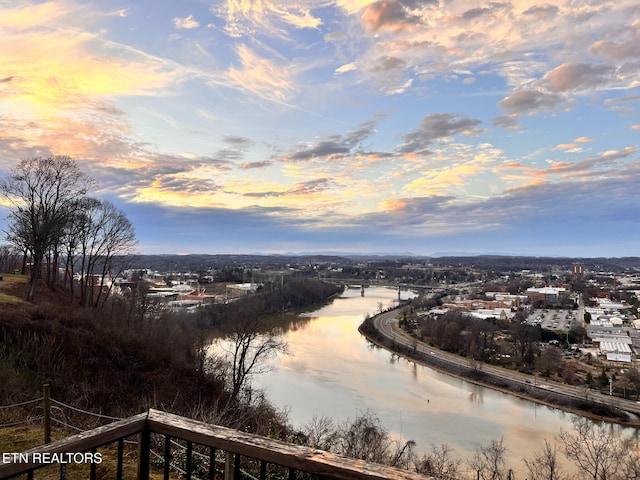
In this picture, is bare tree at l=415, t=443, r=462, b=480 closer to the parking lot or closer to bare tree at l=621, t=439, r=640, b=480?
bare tree at l=621, t=439, r=640, b=480

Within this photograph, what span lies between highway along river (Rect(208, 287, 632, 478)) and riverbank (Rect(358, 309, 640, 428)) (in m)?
0.55

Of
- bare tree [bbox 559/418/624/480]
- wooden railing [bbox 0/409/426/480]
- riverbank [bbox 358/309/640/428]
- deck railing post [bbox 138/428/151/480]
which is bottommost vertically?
riverbank [bbox 358/309/640/428]

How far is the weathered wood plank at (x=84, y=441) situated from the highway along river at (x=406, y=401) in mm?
11345

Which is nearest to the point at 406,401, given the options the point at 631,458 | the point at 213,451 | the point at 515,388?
the point at 515,388

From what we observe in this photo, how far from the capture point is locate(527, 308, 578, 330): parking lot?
103ft

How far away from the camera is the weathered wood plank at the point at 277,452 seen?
109 centimetres

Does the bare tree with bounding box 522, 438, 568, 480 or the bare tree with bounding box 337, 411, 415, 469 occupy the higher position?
the bare tree with bounding box 337, 411, 415, 469

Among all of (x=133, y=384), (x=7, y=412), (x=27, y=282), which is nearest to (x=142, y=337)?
(x=133, y=384)

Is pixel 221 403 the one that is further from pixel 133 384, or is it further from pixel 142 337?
pixel 142 337

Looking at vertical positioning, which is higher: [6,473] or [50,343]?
[6,473]

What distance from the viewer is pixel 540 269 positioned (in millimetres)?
98250

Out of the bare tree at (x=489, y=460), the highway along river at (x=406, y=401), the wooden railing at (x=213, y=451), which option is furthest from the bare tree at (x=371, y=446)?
the wooden railing at (x=213, y=451)

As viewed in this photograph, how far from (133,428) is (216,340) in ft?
75.5

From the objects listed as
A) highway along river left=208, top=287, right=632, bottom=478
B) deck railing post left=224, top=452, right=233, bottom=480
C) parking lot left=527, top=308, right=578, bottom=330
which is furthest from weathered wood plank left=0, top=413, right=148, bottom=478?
parking lot left=527, top=308, right=578, bottom=330
